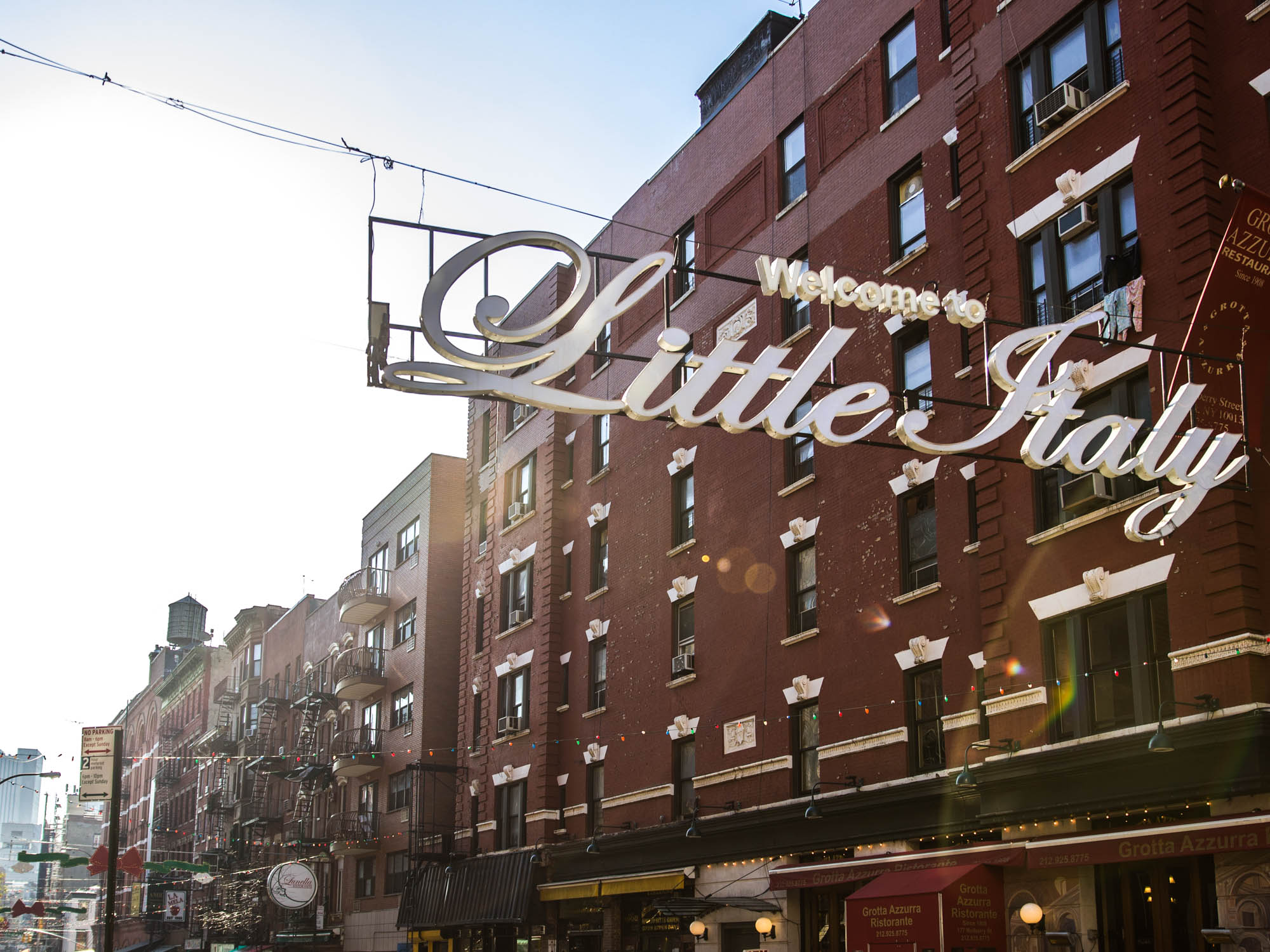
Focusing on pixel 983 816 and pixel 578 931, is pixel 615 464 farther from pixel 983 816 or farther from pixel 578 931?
pixel 983 816

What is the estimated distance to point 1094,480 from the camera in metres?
19.2

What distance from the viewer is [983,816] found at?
20234 mm

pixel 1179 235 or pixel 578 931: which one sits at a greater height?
pixel 1179 235

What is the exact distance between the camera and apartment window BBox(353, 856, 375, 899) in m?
49.0

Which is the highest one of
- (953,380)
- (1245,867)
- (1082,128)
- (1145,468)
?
(1082,128)

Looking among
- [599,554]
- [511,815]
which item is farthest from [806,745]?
[511,815]

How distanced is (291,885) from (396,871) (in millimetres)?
5909

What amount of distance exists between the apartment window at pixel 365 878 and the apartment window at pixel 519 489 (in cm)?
1554

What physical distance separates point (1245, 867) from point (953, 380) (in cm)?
970

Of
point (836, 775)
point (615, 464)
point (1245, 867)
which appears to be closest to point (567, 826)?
point (615, 464)

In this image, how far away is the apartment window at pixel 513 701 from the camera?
3878 centimetres

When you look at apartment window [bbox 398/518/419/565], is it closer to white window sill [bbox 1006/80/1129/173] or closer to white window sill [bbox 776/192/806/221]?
white window sill [bbox 776/192/806/221]

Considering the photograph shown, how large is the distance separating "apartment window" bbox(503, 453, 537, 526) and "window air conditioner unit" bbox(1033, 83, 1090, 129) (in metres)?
21.8

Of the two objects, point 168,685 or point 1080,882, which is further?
point 168,685
